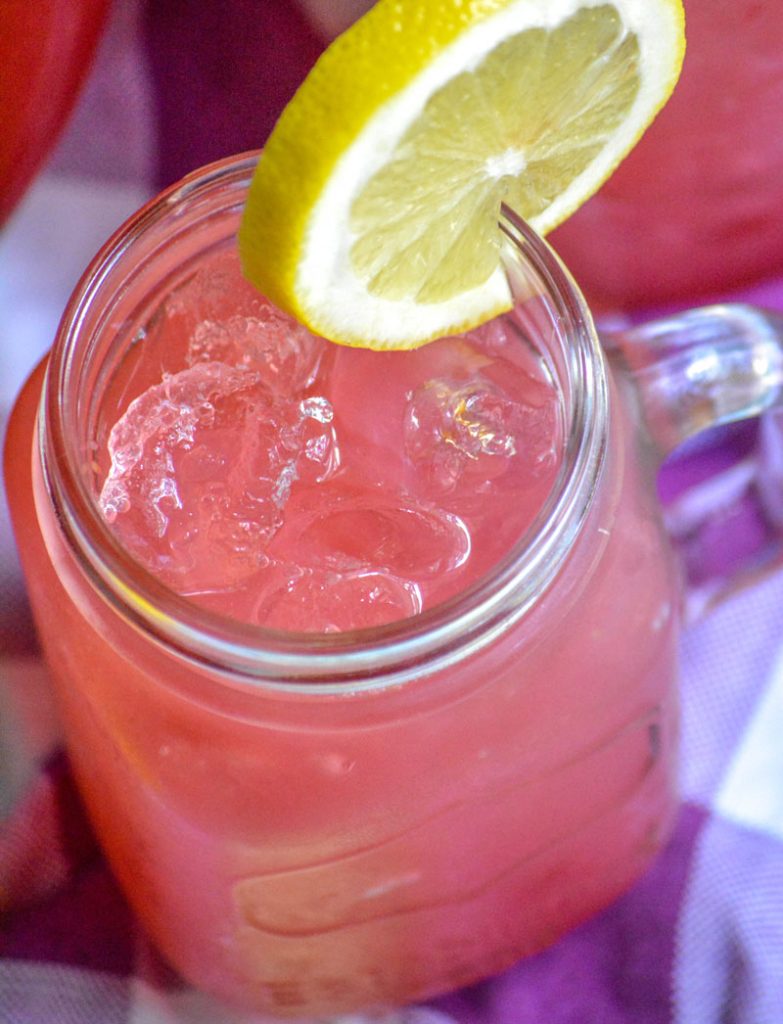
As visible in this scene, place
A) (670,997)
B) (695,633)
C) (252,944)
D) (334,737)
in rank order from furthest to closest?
(695,633) < (670,997) < (252,944) < (334,737)

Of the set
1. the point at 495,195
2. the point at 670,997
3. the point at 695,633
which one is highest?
the point at 495,195

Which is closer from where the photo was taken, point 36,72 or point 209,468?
point 209,468

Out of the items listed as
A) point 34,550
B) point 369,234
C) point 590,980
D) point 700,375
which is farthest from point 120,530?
point 590,980

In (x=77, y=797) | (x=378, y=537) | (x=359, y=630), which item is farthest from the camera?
(x=77, y=797)

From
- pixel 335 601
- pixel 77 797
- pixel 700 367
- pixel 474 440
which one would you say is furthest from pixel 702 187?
pixel 77 797

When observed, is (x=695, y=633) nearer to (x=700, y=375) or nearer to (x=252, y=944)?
(x=700, y=375)

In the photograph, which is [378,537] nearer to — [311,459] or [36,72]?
[311,459]
